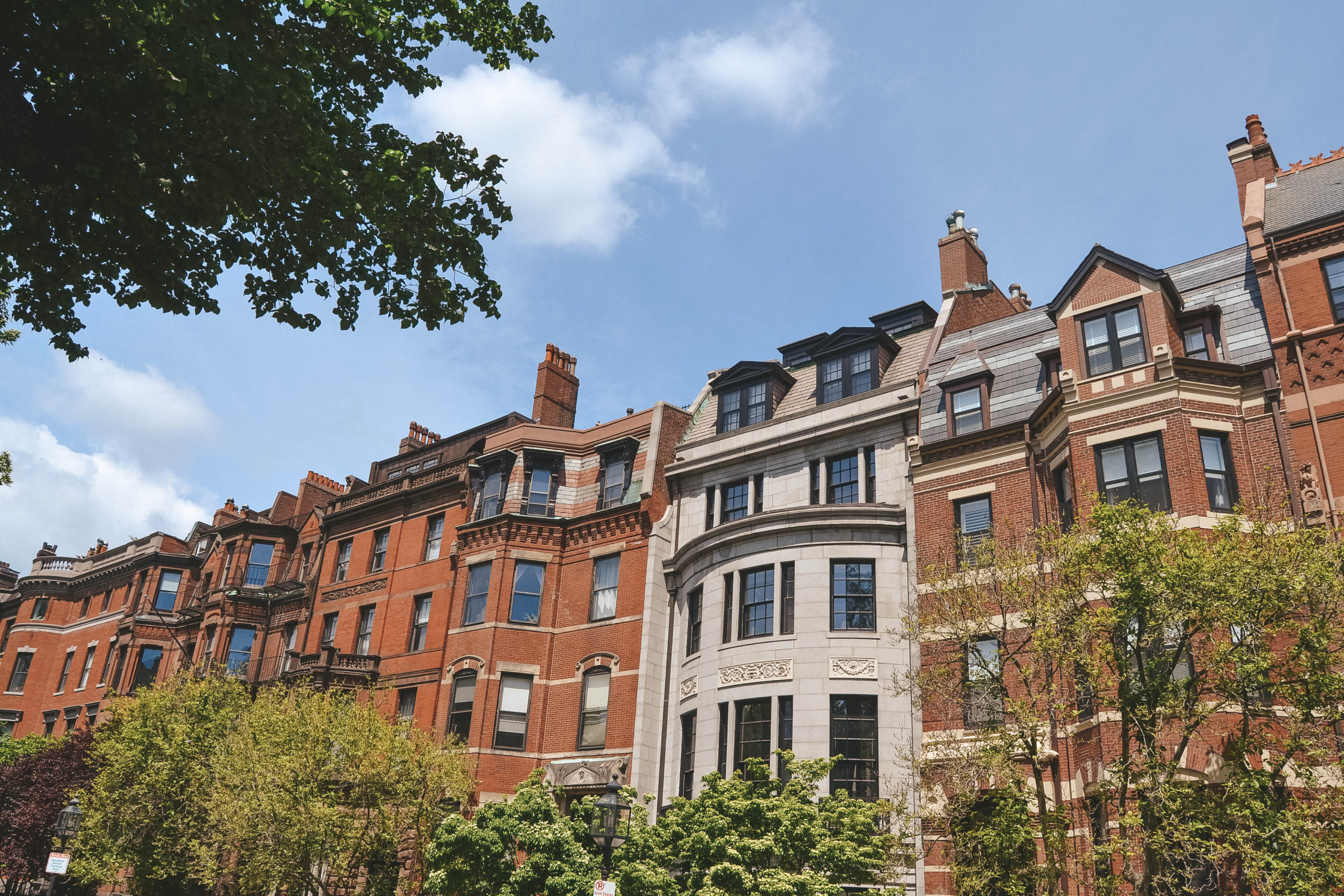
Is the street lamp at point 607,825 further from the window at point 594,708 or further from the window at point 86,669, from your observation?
the window at point 86,669

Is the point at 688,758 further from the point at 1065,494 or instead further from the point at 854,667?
the point at 1065,494

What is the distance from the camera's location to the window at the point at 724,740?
26.9 meters

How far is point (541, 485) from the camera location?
120ft

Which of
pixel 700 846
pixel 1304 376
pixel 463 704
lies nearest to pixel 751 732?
pixel 700 846

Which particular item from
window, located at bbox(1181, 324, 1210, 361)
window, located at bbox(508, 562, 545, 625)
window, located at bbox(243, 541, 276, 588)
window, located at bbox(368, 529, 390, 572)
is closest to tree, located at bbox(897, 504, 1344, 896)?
window, located at bbox(1181, 324, 1210, 361)

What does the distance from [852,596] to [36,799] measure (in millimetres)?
32357

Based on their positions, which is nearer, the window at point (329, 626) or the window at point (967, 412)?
the window at point (967, 412)

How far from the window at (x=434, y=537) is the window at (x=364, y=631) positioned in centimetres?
Result: 321

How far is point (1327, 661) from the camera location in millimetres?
15781

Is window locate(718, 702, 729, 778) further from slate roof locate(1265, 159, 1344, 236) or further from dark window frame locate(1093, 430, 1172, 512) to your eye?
slate roof locate(1265, 159, 1344, 236)

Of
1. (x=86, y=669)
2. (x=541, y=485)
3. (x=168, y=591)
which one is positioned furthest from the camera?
(x=86, y=669)

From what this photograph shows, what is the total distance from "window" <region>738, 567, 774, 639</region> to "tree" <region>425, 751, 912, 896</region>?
6177mm

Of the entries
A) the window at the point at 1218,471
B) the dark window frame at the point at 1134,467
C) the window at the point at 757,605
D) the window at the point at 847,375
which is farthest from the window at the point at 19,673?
the window at the point at 1218,471

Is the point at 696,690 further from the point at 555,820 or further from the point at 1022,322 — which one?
the point at 1022,322
